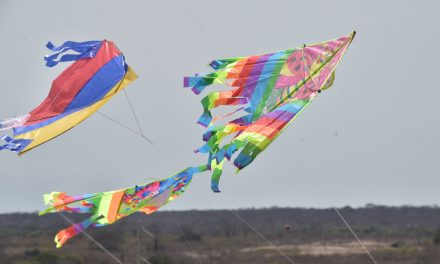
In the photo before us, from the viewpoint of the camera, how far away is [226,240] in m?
29.8

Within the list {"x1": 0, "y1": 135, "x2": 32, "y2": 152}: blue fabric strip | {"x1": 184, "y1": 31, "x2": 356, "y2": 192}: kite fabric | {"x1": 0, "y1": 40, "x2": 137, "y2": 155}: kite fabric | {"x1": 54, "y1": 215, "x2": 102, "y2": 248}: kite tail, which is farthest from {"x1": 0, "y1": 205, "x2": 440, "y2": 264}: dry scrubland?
{"x1": 184, "y1": 31, "x2": 356, "y2": 192}: kite fabric

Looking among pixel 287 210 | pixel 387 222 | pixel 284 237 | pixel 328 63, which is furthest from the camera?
pixel 287 210

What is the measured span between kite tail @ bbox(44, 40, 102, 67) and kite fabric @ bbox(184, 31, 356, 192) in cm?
230

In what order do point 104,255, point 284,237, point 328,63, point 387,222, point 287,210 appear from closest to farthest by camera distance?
point 328,63 → point 104,255 → point 284,237 → point 387,222 → point 287,210

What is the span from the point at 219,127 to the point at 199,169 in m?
1.68

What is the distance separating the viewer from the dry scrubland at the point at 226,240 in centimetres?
2702

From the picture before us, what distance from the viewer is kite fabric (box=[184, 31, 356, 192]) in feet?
52.7

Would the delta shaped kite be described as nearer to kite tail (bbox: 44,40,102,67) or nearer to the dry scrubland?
kite tail (bbox: 44,40,102,67)

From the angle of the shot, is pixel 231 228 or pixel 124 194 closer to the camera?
pixel 124 194

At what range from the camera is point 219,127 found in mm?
16125

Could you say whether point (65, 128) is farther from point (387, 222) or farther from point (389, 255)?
point (387, 222)

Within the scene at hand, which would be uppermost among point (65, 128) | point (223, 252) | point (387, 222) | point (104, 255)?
point (65, 128)

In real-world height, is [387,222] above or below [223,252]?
below

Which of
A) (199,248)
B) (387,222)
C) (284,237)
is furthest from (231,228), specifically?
(387,222)
